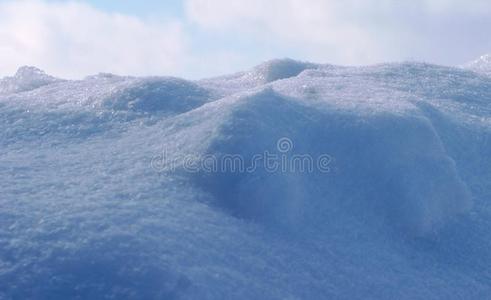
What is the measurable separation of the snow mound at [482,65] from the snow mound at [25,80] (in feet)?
37.9

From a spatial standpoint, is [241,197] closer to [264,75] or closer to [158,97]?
[158,97]

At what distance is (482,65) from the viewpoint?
69.2 ft

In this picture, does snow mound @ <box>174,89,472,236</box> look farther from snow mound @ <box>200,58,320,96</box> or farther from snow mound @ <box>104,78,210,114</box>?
snow mound @ <box>200,58,320,96</box>

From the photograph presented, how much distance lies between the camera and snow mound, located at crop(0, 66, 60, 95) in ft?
53.0

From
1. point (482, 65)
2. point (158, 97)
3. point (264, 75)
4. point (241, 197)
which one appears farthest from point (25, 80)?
point (482, 65)

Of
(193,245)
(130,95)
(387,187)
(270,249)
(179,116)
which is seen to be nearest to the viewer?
(193,245)

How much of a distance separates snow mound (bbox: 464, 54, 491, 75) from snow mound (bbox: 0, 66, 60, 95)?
1156 centimetres

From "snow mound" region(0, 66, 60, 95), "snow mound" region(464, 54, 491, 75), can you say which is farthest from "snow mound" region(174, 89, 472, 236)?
"snow mound" region(464, 54, 491, 75)

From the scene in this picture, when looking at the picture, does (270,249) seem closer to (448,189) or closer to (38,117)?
(448,189)

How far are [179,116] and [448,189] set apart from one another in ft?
14.6

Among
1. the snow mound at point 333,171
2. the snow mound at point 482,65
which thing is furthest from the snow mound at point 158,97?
the snow mound at point 482,65

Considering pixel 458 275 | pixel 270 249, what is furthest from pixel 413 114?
pixel 270 249

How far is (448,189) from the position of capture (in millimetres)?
10859

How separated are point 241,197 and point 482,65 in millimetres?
13936
